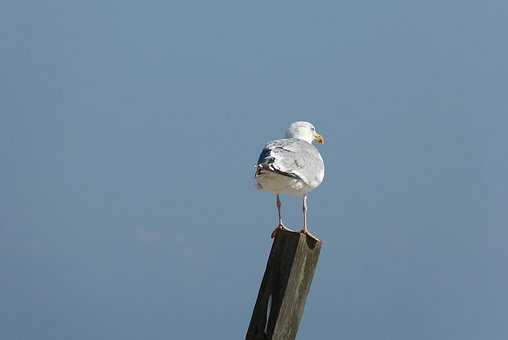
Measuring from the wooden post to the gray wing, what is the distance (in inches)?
176

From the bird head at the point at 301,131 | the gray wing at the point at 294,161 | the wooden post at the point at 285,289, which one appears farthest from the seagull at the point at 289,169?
the wooden post at the point at 285,289

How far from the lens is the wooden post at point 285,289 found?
4469 mm

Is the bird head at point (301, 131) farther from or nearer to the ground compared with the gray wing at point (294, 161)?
farther from the ground

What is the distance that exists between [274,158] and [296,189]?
0.69 meters

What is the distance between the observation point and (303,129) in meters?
12.8

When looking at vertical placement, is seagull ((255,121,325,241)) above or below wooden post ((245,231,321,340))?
above

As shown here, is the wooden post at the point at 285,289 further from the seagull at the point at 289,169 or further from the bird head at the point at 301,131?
the bird head at the point at 301,131

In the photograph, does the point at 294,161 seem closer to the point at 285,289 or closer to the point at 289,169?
the point at 289,169

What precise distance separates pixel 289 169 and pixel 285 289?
4964mm

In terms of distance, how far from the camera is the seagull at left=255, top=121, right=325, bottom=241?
9.30 meters

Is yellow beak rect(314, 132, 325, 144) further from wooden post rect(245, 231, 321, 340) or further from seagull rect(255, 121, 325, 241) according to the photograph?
wooden post rect(245, 231, 321, 340)

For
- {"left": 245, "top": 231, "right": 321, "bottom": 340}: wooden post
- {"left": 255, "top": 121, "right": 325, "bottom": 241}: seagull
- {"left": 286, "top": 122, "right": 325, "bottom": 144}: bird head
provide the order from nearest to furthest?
{"left": 245, "top": 231, "right": 321, "bottom": 340}: wooden post < {"left": 255, "top": 121, "right": 325, "bottom": 241}: seagull < {"left": 286, "top": 122, "right": 325, "bottom": 144}: bird head

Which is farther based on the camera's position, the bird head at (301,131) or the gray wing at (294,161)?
the bird head at (301,131)

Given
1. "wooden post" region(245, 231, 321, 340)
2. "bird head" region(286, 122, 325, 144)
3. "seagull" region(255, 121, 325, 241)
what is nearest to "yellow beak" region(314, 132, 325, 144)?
"bird head" region(286, 122, 325, 144)
